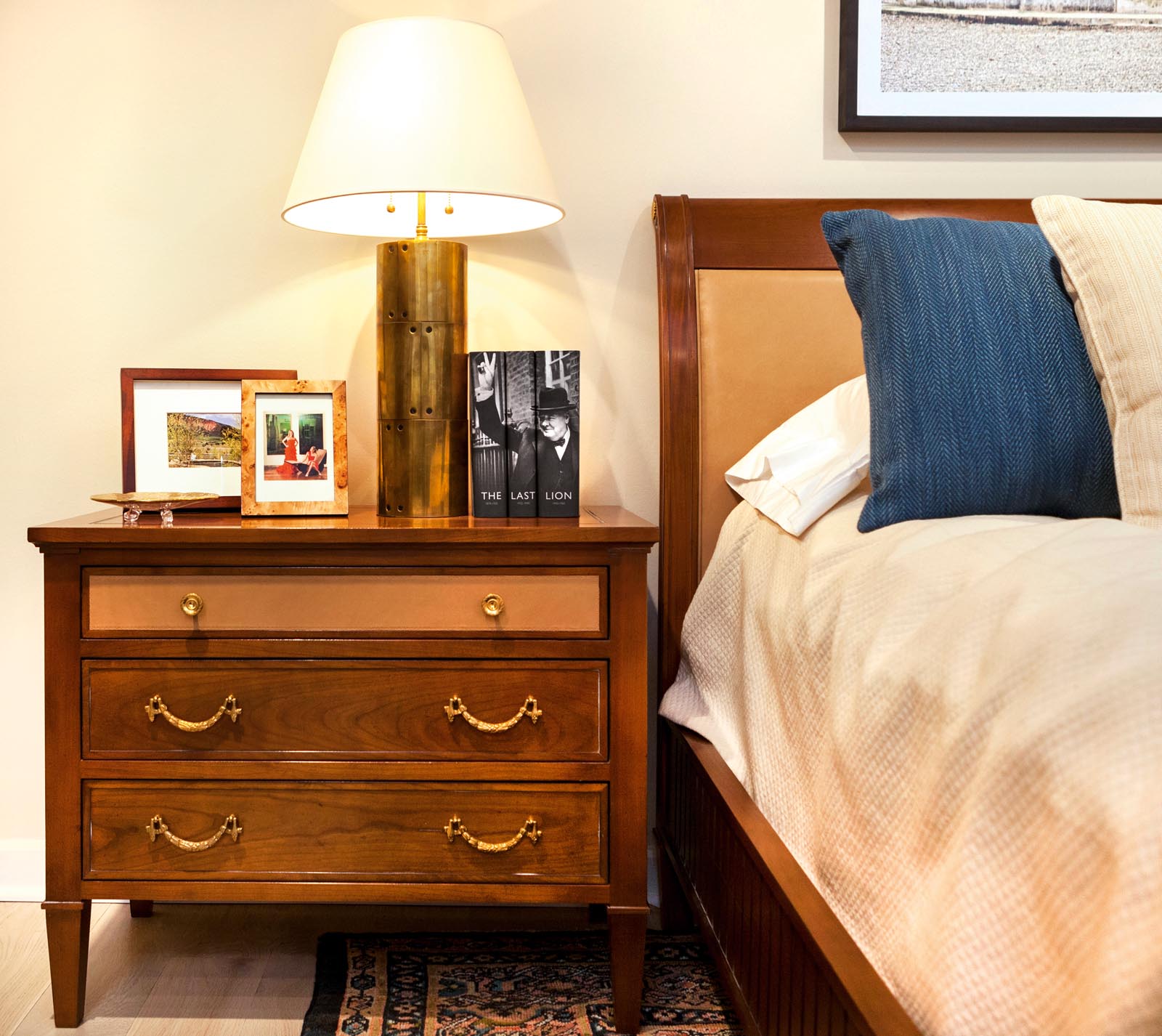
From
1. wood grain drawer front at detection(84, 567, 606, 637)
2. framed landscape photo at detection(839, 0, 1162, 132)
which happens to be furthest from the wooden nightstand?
framed landscape photo at detection(839, 0, 1162, 132)

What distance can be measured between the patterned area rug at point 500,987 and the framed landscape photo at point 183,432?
0.74 m

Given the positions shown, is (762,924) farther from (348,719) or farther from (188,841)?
(188,841)

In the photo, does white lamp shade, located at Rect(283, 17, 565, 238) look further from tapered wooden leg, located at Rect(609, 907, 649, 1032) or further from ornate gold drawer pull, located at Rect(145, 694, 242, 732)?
tapered wooden leg, located at Rect(609, 907, 649, 1032)

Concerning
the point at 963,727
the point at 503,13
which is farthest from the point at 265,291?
the point at 963,727

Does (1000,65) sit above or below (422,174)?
above

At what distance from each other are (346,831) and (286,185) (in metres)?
1.08

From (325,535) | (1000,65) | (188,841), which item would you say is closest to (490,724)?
(325,535)

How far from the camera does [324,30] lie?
1721mm

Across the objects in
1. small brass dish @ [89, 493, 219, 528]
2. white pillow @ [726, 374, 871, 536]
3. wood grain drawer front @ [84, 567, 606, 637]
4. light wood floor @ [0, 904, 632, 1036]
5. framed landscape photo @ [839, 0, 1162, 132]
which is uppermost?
framed landscape photo @ [839, 0, 1162, 132]

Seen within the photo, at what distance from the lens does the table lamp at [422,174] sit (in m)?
1.38

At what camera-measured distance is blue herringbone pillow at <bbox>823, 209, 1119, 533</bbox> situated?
113cm

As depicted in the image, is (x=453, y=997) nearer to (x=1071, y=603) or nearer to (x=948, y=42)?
(x=1071, y=603)

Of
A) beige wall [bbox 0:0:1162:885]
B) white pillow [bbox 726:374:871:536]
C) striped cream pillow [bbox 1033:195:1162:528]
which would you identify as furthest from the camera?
beige wall [bbox 0:0:1162:885]

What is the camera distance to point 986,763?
0.70 m
